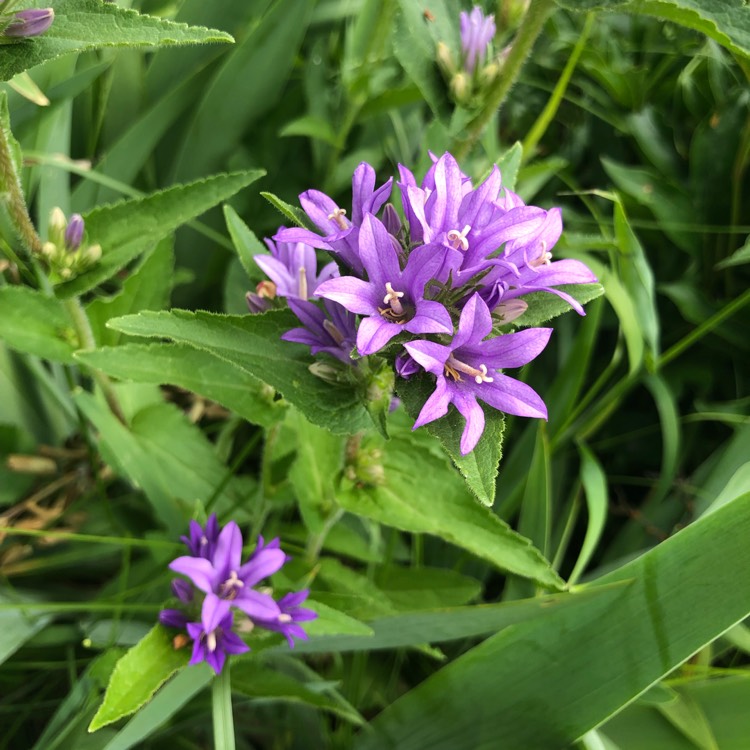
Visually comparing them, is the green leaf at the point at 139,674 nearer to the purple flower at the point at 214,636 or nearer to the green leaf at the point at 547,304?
the purple flower at the point at 214,636

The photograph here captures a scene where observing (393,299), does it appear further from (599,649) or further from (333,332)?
(599,649)

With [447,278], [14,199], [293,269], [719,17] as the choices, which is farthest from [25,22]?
[719,17]

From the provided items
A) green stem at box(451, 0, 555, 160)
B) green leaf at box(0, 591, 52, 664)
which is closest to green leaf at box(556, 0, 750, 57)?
green stem at box(451, 0, 555, 160)

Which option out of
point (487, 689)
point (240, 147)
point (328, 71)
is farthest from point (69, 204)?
point (487, 689)

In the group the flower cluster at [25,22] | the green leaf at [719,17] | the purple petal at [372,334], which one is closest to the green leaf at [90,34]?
the flower cluster at [25,22]

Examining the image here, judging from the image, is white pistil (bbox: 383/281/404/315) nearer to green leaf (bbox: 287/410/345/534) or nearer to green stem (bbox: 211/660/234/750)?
green leaf (bbox: 287/410/345/534)
